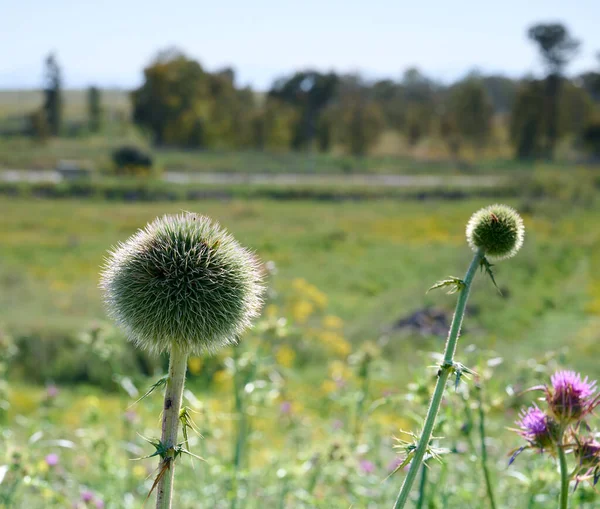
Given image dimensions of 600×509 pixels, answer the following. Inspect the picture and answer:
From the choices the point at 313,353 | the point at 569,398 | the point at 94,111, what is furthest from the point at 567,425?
the point at 94,111

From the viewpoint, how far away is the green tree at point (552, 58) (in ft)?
232

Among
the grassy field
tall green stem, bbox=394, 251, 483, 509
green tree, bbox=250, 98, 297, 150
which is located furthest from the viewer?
green tree, bbox=250, 98, 297, 150

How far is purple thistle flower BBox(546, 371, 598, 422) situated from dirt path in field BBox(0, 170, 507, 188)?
1874 inches

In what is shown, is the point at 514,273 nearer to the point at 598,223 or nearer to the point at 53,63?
the point at 598,223

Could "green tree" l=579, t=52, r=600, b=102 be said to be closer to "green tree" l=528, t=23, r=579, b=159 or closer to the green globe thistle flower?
"green tree" l=528, t=23, r=579, b=159

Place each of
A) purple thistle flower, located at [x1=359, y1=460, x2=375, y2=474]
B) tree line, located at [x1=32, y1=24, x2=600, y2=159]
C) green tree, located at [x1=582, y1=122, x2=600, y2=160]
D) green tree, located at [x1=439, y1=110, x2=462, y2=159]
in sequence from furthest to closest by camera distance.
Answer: green tree, located at [x1=439, y1=110, x2=462, y2=159]
green tree, located at [x1=582, y1=122, x2=600, y2=160]
tree line, located at [x1=32, y1=24, x2=600, y2=159]
purple thistle flower, located at [x1=359, y1=460, x2=375, y2=474]

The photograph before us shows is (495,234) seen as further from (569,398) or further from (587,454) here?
(587,454)

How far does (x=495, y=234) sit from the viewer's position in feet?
8.32

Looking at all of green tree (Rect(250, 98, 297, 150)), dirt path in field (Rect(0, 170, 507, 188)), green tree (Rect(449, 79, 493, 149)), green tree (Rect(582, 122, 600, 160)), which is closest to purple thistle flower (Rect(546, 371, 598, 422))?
dirt path in field (Rect(0, 170, 507, 188))

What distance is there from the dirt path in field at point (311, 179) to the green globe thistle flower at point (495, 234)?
47185 millimetres

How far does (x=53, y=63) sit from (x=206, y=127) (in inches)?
755

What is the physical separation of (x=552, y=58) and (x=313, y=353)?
65.3 meters

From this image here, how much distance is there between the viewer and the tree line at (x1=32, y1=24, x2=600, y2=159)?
68.4 metres

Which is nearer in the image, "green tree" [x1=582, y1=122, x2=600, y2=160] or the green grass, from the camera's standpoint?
the green grass
